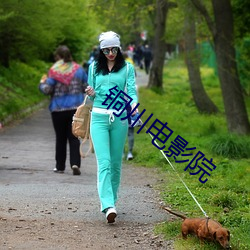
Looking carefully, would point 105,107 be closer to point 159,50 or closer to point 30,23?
point 30,23

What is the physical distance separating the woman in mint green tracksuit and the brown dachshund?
1.11m

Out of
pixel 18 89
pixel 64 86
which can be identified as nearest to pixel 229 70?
pixel 64 86

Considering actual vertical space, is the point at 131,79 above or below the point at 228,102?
above

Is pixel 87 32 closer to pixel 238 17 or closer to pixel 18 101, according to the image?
pixel 18 101

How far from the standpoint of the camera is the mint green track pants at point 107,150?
7.30 metres

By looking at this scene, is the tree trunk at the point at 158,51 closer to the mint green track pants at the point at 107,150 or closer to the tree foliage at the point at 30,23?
the tree foliage at the point at 30,23

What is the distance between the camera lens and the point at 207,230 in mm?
6121

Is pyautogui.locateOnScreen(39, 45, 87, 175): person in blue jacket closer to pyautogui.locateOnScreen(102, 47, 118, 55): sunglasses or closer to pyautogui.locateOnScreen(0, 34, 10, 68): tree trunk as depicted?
pyautogui.locateOnScreen(102, 47, 118, 55): sunglasses

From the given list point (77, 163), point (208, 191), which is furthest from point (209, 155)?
point (208, 191)

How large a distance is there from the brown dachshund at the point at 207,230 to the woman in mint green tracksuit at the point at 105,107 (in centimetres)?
111

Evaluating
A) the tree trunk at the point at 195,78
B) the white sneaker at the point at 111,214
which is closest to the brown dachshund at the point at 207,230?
the white sneaker at the point at 111,214

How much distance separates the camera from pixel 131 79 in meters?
7.59

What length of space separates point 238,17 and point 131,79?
35.3 feet

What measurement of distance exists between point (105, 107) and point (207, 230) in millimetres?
1906
